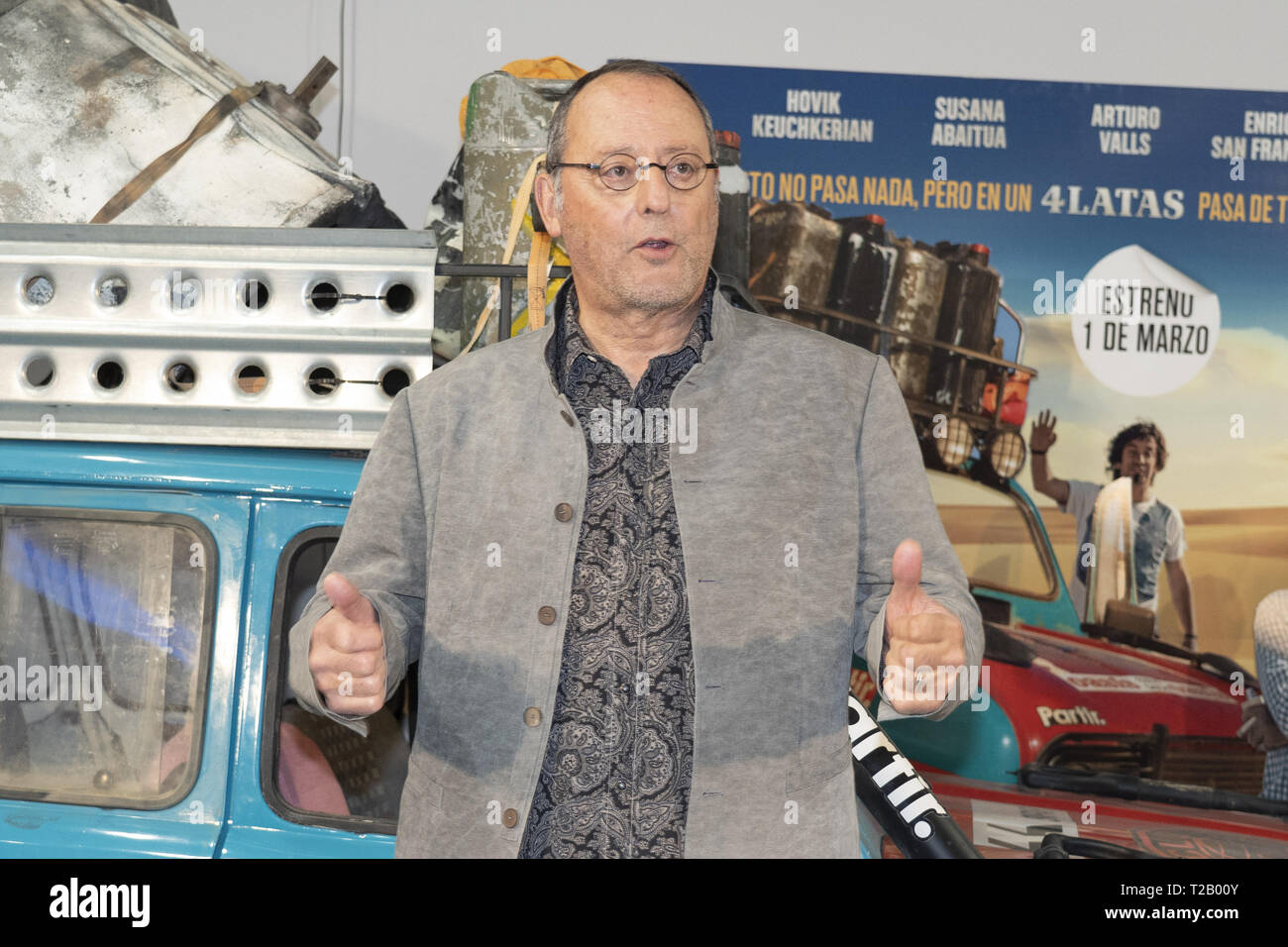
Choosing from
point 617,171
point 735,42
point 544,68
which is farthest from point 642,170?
point 735,42

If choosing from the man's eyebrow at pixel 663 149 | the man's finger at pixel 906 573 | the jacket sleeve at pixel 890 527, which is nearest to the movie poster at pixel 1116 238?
the man's eyebrow at pixel 663 149

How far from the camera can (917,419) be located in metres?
5.18

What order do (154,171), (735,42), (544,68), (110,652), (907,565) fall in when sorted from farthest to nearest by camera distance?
(735,42)
(544,68)
(154,171)
(110,652)
(907,565)

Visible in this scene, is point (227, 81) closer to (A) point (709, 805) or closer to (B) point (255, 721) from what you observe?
(B) point (255, 721)

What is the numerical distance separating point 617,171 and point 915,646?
800mm

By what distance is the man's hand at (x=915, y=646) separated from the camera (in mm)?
1339

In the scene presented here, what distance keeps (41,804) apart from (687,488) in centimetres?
127

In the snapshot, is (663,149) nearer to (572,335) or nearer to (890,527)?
(572,335)

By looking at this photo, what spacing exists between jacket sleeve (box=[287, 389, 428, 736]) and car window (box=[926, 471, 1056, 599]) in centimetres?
385

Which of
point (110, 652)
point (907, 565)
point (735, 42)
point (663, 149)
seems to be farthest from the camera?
point (735, 42)

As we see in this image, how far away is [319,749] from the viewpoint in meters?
2.03

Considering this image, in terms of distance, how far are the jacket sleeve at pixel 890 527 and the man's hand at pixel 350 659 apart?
2.11 feet

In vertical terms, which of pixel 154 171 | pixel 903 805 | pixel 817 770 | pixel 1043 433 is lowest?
pixel 903 805
